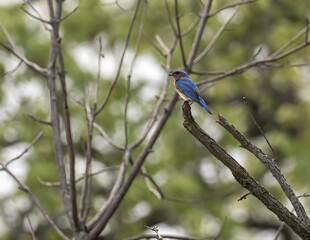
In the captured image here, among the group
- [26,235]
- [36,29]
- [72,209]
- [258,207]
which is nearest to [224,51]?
[258,207]

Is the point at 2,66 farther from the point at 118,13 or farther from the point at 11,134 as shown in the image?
the point at 118,13

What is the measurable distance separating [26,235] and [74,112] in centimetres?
300

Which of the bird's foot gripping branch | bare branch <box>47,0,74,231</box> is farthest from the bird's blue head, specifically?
the bird's foot gripping branch

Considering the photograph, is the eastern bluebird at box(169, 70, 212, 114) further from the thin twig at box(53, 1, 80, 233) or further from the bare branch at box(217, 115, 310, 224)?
the bare branch at box(217, 115, 310, 224)

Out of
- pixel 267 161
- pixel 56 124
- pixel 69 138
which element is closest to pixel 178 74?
pixel 56 124

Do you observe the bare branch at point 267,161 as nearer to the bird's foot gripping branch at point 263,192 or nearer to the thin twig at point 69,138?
the bird's foot gripping branch at point 263,192

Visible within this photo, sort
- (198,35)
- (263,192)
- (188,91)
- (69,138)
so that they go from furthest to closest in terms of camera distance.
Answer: (188,91)
(198,35)
(69,138)
(263,192)

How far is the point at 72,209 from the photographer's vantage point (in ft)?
13.0

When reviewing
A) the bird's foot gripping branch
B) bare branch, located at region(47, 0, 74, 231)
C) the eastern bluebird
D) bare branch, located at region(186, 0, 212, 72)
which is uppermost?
bare branch, located at region(186, 0, 212, 72)

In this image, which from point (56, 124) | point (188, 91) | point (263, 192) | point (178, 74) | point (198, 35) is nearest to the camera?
point (263, 192)

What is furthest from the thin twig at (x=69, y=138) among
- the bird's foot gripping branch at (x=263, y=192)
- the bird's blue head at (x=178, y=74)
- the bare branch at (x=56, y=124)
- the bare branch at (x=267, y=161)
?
the bird's blue head at (x=178, y=74)

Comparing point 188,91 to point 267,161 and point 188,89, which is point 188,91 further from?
point 267,161

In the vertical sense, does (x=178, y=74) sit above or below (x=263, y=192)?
above

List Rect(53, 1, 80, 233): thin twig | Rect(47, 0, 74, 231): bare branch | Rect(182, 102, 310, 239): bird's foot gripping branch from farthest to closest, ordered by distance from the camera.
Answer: Rect(47, 0, 74, 231): bare branch → Rect(53, 1, 80, 233): thin twig → Rect(182, 102, 310, 239): bird's foot gripping branch
